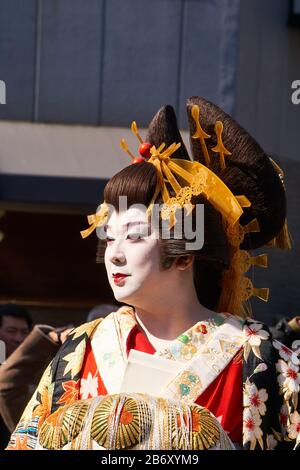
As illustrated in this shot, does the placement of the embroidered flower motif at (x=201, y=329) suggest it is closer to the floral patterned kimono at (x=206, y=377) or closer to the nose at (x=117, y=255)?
the floral patterned kimono at (x=206, y=377)

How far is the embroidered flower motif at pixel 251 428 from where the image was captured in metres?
2.96

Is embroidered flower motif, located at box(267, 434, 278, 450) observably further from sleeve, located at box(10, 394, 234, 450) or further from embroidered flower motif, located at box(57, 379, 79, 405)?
embroidered flower motif, located at box(57, 379, 79, 405)

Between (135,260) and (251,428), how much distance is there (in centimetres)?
50

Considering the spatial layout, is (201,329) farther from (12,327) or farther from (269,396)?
(12,327)

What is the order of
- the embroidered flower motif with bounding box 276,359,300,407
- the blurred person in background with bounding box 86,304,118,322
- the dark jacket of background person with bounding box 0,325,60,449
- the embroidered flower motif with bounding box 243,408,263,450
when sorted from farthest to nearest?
the blurred person in background with bounding box 86,304,118,322, the dark jacket of background person with bounding box 0,325,60,449, the embroidered flower motif with bounding box 276,359,300,407, the embroidered flower motif with bounding box 243,408,263,450

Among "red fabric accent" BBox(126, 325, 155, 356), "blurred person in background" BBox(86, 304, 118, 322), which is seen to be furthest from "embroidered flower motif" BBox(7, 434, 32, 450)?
"blurred person in background" BBox(86, 304, 118, 322)

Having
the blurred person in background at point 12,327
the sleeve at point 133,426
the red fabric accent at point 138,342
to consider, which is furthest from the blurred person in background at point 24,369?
the sleeve at point 133,426

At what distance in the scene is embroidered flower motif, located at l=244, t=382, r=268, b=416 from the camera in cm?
301

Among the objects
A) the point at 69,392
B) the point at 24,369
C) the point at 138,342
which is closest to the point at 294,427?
the point at 138,342

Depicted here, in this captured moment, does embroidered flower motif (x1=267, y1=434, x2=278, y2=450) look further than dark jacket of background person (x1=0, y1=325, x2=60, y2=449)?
No

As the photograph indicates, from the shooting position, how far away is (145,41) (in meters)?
5.79

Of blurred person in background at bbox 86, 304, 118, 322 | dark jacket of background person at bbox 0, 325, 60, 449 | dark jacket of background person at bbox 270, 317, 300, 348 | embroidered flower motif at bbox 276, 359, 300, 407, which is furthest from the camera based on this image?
blurred person in background at bbox 86, 304, 118, 322

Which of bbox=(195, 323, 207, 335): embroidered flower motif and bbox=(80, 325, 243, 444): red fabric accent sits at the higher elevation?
bbox=(195, 323, 207, 335): embroidered flower motif
